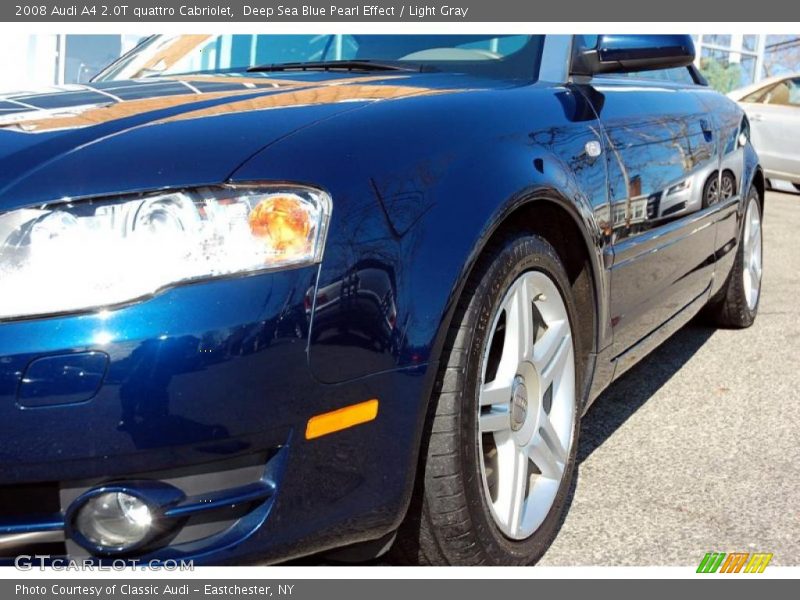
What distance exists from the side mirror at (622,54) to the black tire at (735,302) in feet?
5.61

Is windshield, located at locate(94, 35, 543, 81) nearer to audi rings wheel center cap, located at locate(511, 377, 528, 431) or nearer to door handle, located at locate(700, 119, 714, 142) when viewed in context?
audi rings wheel center cap, located at locate(511, 377, 528, 431)

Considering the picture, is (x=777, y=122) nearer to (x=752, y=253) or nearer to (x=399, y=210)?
(x=752, y=253)

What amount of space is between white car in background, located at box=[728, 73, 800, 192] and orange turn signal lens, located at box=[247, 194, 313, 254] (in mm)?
10341

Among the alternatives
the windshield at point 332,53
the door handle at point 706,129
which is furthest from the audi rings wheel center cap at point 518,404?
the door handle at point 706,129

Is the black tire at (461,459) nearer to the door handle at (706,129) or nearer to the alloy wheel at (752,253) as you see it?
the door handle at (706,129)

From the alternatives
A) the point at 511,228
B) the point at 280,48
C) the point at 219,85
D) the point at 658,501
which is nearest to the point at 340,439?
the point at 511,228

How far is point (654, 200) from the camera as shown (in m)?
2.96

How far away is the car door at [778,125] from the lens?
11.0 meters

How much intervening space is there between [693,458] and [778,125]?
908 centimetres

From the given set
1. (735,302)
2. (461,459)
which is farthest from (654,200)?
(735,302)

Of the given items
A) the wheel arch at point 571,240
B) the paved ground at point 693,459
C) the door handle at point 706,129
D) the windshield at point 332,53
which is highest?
the windshield at point 332,53

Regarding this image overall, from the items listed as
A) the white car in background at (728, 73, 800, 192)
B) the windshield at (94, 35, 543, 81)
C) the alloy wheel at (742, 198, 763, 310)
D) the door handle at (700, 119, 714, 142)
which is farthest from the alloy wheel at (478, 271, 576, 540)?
the white car in background at (728, 73, 800, 192)

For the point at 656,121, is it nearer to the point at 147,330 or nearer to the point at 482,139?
the point at 482,139

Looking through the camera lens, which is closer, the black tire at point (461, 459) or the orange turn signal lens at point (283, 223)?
the orange turn signal lens at point (283, 223)
